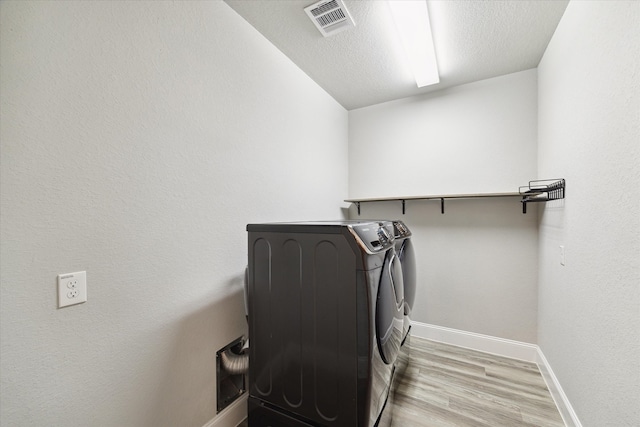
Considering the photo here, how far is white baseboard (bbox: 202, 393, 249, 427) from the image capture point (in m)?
1.49

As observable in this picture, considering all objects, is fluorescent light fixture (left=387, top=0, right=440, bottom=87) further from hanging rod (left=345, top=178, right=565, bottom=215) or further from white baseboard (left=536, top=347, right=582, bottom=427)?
white baseboard (left=536, top=347, right=582, bottom=427)

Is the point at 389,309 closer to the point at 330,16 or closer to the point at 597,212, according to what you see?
the point at 597,212

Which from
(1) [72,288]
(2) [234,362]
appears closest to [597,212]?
(2) [234,362]

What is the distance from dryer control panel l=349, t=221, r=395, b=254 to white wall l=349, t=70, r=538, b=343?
4.93 ft

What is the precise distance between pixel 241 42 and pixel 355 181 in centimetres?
187

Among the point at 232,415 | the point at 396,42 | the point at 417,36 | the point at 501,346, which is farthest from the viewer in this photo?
the point at 501,346

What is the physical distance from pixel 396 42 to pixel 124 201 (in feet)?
6.79

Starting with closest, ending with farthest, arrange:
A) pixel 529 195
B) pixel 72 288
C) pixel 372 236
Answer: pixel 72 288
pixel 372 236
pixel 529 195

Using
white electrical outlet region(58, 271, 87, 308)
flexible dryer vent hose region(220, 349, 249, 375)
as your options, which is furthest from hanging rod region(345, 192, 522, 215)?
white electrical outlet region(58, 271, 87, 308)

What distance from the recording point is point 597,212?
1.20 m

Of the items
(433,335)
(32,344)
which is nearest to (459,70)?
(433,335)

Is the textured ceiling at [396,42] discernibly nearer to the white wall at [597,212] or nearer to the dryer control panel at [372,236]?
the white wall at [597,212]

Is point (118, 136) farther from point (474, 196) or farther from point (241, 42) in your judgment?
point (474, 196)

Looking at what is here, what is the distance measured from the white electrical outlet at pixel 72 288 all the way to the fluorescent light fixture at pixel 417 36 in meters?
2.09
